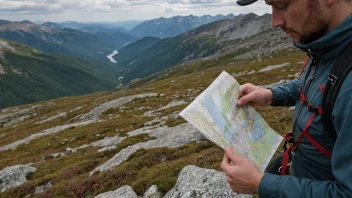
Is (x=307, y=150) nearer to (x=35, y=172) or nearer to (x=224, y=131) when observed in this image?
(x=224, y=131)

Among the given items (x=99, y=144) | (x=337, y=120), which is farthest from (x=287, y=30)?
(x=99, y=144)

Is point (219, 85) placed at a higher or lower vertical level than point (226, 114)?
higher

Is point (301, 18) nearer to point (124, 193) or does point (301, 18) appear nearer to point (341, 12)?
point (341, 12)

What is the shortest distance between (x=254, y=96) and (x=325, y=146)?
6.56 ft

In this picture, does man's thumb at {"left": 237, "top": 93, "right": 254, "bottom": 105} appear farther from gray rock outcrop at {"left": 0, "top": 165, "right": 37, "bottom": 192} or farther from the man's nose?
gray rock outcrop at {"left": 0, "top": 165, "right": 37, "bottom": 192}

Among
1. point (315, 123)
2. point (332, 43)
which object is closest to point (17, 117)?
point (315, 123)

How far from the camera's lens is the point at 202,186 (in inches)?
380

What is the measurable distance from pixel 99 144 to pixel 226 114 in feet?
97.4

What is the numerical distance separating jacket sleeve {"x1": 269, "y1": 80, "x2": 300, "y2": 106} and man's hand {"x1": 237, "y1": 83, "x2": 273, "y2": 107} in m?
0.13

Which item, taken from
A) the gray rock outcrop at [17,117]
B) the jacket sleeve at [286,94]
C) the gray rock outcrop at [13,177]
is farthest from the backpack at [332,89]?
the gray rock outcrop at [17,117]

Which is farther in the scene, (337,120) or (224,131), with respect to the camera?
(224,131)

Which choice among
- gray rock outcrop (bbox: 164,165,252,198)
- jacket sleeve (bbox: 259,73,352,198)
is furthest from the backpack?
gray rock outcrop (bbox: 164,165,252,198)

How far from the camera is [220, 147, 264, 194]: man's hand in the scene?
3897mm

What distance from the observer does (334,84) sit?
337 cm
